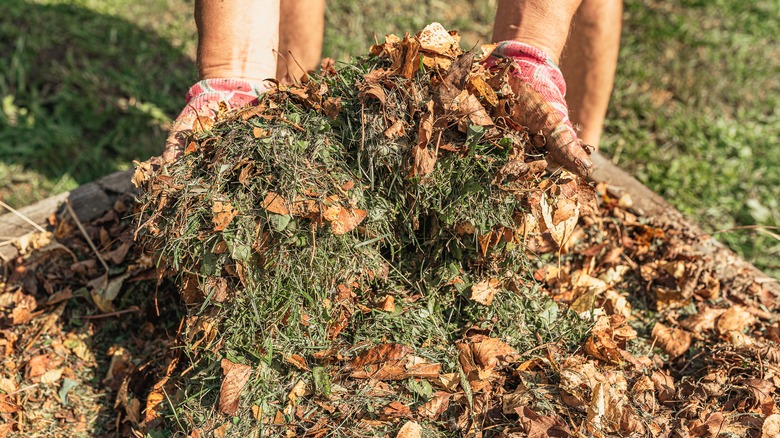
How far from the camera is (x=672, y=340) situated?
242cm

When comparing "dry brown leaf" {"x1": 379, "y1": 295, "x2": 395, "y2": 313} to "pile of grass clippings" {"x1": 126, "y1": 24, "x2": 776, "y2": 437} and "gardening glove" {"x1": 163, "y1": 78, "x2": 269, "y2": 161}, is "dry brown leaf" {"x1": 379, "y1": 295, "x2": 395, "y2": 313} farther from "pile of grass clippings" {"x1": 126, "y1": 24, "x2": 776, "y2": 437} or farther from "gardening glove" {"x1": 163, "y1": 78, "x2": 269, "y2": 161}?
"gardening glove" {"x1": 163, "y1": 78, "x2": 269, "y2": 161}

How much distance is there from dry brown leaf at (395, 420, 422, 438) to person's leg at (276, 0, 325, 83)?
1.95 m

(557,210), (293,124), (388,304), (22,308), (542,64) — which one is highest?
(542,64)

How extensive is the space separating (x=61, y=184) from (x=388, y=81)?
239 cm

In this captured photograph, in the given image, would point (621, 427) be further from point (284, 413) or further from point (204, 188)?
point (204, 188)

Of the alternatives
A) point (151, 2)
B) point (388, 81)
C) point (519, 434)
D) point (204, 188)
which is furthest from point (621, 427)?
point (151, 2)

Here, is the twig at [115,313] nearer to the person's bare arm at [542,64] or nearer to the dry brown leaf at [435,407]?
the dry brown leaf at [435,407]

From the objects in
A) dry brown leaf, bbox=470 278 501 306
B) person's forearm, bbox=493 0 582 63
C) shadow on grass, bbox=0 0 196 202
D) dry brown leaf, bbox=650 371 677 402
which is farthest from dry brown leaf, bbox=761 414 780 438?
shadow on grass, bbox=0 0 196 202

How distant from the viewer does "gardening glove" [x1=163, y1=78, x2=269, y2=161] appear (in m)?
2.13

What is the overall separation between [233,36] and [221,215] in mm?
755

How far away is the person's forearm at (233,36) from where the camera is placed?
7.51 ft

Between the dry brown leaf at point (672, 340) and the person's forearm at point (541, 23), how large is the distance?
1.06 m

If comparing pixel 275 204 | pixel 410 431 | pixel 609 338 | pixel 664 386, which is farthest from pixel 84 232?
pixel 664 386

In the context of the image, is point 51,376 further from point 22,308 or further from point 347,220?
point 347,220
